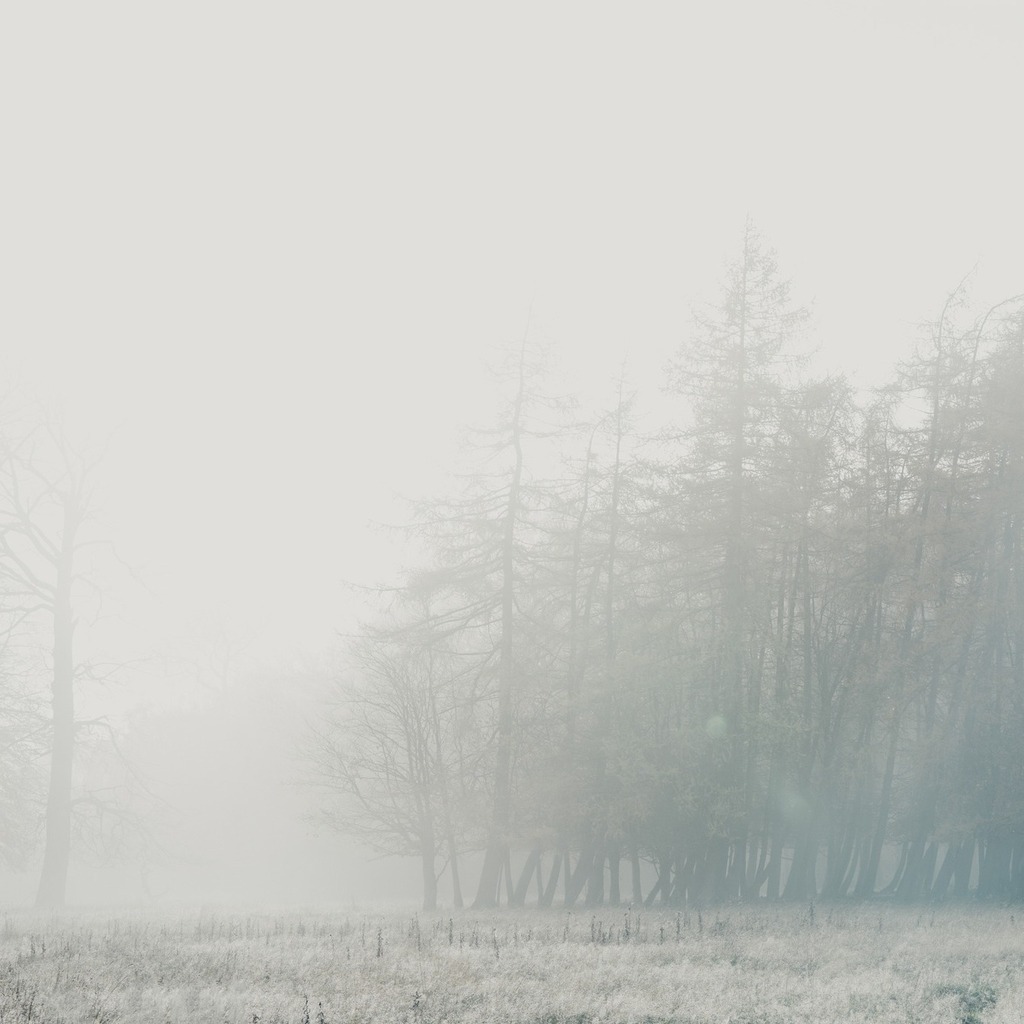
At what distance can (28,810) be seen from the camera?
89.4ft

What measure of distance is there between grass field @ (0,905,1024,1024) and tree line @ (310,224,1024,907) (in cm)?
570

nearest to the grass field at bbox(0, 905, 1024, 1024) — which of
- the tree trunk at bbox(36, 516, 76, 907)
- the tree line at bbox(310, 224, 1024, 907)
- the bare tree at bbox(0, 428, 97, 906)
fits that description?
the tree line at bbox(310, 224, 1024, 907)

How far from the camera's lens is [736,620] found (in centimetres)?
2094

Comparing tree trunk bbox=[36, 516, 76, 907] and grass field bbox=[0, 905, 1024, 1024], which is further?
tree trunk bbox=[36, 516, 76, 907]

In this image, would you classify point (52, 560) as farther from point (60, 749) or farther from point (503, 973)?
point (503, 973)

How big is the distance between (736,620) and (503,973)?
1245 cm

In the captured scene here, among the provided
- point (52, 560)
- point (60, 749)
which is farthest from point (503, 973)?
point (52, 560)

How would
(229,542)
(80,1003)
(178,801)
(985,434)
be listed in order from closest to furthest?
(80,1003)
(985,434)
(178,801)
(229,542)

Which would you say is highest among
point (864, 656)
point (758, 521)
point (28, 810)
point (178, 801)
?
point (758, 521)

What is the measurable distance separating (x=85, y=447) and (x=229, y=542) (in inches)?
2058

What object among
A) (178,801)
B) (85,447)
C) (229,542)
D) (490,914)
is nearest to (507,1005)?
(490,914)

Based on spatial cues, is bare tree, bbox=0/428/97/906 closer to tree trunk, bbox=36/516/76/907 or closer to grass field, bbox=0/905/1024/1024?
tree trunk, bbox=36/516/76/907

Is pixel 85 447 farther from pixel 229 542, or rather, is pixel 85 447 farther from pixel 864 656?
pixel 229 542

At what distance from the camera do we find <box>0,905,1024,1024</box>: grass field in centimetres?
786
